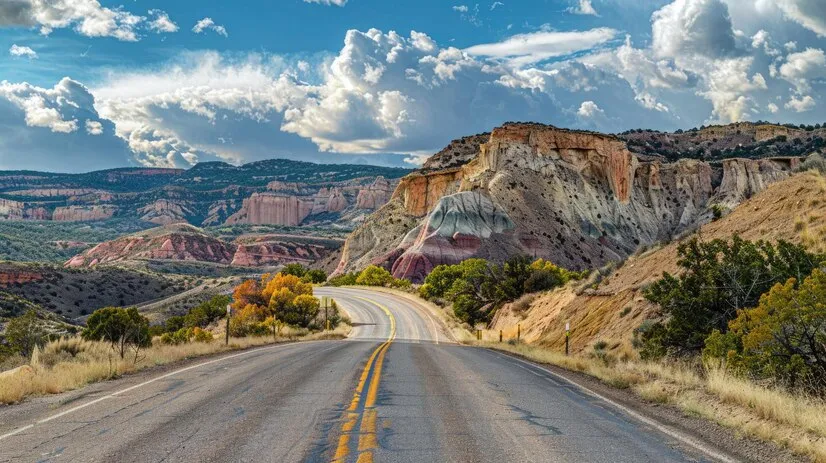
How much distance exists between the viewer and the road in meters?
6.50

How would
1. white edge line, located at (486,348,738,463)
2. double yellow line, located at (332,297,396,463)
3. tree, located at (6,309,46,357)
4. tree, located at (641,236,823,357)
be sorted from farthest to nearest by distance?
tree, located at (6,309,46,357)
tree, located at (641,236,823,357)
white edge line, located at (486,348,738,463)
double yellow line, located at (332,297,396,463)

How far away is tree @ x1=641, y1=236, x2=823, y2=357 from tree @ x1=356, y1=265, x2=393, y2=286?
63.2 m

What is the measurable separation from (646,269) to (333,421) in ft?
65.2

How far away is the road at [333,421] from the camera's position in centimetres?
650

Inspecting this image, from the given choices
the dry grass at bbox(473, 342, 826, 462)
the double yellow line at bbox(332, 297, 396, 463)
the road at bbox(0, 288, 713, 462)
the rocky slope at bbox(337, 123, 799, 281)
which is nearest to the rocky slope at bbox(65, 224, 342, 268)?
the rocky slope at bbox(337, 123, 799, 281)

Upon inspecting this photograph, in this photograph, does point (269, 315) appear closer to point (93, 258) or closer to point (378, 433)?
point (378, 433)

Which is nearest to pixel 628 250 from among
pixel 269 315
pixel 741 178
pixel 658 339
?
pixel 741 178

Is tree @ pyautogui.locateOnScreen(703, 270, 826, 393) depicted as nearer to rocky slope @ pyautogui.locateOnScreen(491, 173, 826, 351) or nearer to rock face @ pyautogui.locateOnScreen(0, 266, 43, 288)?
rocky slope @ pyautogui.locateOnScreen(491, 173, 826, 351)

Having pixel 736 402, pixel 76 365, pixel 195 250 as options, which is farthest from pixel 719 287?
pixel 195 250

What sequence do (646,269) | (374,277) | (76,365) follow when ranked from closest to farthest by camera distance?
(76,365) < (646,269) < (374,277)

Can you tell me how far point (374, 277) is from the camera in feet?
259

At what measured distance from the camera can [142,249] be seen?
159375 millimetres

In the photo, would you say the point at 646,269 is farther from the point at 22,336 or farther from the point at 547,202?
the point at 547,202

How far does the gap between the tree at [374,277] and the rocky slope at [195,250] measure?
70.6 metres
